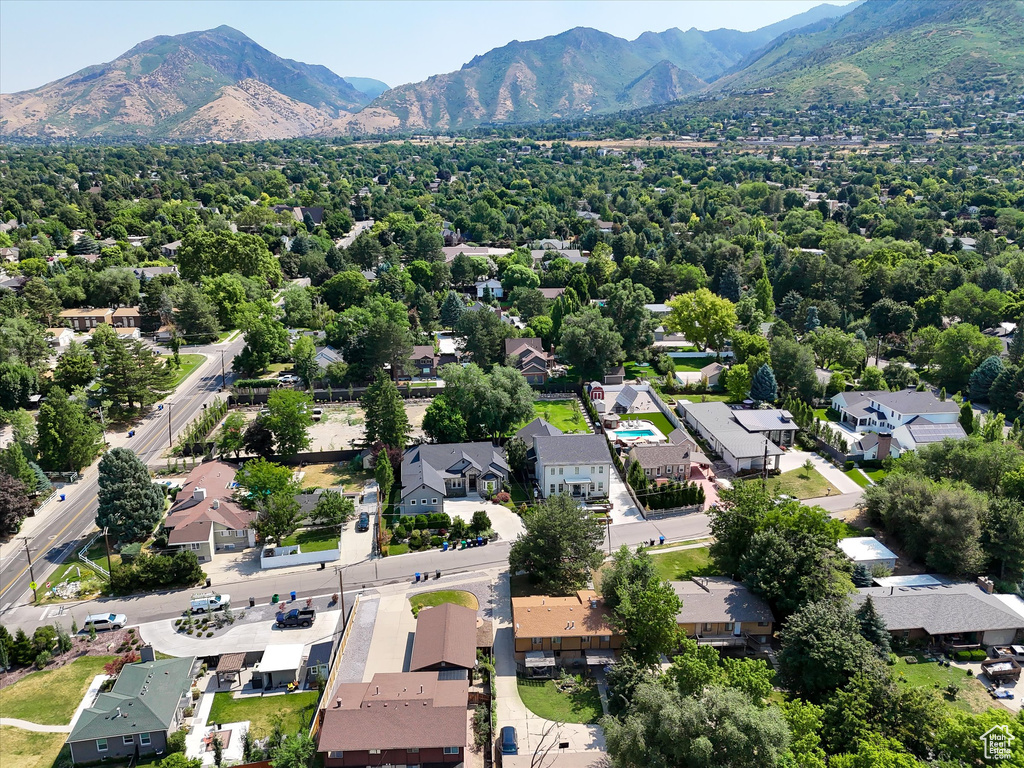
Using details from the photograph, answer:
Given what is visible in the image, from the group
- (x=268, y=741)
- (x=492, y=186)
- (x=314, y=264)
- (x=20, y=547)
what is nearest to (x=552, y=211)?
(x=492, y=186)

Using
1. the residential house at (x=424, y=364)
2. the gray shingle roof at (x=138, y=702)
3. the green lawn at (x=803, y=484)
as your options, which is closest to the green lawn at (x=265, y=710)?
the gray shingle roof at (x=138, y=702)

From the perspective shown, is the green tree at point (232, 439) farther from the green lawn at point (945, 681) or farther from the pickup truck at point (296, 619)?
the green lawn at point (945, 681)

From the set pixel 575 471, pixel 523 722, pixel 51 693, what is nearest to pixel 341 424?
pixel 575 471

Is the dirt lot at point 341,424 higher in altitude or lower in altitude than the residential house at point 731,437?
higher

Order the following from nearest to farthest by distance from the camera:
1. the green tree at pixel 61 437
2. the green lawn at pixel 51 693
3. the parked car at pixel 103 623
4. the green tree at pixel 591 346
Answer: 1. the green lawn at pixel 51 693
2. the parked car at pixel 103 623
3. the green tree at pixel 61 437
4. the green tree at pixel 591 346

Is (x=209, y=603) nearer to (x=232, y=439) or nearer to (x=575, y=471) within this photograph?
(x=232, y=439)

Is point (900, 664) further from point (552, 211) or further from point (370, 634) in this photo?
point (552, 211)
